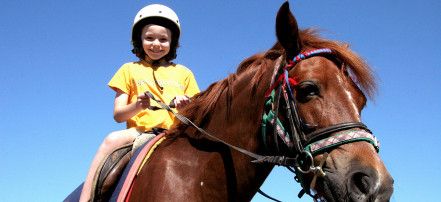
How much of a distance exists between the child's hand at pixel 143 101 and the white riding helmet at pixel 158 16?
1.37 meters

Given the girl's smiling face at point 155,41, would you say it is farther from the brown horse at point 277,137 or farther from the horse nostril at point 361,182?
the horse nostril at point 361,182

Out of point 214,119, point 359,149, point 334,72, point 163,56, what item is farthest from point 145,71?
point 359,149

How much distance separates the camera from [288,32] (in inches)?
137

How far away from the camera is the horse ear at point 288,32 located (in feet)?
11.0

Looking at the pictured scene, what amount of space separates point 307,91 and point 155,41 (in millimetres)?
2331

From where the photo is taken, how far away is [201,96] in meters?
4.04

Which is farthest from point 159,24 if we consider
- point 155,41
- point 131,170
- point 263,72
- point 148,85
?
point 131,170

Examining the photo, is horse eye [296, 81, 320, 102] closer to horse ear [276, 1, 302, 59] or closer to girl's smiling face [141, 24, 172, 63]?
horse ear [276, 1, 302, 59]

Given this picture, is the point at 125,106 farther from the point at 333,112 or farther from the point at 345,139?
the point at 345,139

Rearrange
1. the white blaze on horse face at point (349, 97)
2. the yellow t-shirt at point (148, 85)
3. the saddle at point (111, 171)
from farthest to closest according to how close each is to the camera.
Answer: the yellow t-shirt at point (148, 85) → the saddle at point (111, 171) → the white blaze on horse face at point (349, 97)

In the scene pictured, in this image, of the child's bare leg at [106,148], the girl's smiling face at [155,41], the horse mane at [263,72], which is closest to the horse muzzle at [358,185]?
the horse mane at [263,72]

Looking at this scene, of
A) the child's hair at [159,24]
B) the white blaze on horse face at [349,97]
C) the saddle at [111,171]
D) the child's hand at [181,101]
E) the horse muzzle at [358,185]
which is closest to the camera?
the horse muzzle at [358,185]

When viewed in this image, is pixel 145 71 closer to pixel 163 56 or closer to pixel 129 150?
pixel 163 56

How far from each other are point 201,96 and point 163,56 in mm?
1268
